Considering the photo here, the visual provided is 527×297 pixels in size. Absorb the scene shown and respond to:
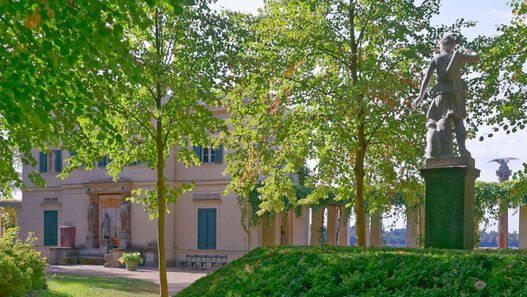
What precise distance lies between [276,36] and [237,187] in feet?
12.6

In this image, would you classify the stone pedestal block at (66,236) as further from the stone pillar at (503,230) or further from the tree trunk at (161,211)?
the stone pillar at (503,230)

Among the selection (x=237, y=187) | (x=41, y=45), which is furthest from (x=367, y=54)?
(x=41, y=45)

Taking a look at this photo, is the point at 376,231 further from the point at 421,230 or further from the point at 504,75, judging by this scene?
the point at 504,75

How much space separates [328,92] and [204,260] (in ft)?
48.0

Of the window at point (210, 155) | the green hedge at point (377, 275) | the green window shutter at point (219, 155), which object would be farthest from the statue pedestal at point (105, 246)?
the green hedge at point (377, 275)

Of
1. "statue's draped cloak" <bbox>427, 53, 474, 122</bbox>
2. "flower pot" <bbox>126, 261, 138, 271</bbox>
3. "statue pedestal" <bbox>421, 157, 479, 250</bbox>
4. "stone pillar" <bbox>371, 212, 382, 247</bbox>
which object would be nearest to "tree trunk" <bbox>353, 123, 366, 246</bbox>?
"statue's draped cloak" <bbox>427, 53, 474, 122</bbox>

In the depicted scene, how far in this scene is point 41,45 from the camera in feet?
22.6

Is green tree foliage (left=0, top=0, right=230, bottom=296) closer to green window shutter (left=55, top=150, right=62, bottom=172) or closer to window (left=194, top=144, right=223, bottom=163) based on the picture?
window (left=194, top=144, right=223, bottom=163)

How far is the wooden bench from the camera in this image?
2620 cm

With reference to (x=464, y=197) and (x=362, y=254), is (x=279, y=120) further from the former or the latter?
(x=362, y=254)

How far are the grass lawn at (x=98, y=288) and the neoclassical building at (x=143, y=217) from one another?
8.04 meters

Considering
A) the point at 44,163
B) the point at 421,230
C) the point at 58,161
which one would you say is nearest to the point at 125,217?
the point at 58,161

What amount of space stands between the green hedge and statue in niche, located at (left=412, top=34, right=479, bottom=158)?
2.61 m

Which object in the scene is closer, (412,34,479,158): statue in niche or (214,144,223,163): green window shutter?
(412,34,479,158): statue in niche
